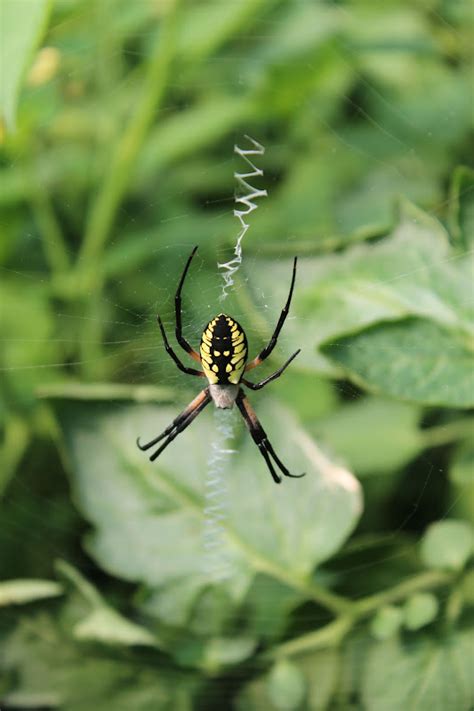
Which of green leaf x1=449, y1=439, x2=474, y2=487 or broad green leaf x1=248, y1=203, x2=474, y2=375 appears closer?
broad green leaf x1=248, y1=203, x2=474, y2=375

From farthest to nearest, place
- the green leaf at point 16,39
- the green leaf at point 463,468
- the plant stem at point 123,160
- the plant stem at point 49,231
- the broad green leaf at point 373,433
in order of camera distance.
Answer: the plant stem at point 49,231 → the plant stem at point 123,160 → the broad green leaf at point 373,433 → the green leaf at point 463,468 → the green leaf at point 16,39

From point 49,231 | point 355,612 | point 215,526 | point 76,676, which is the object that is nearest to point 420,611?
point 355,612

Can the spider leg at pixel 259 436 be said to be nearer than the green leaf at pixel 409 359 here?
No

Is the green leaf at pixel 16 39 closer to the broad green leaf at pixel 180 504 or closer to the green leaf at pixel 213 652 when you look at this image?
the broad green leaf at pixel 180 504

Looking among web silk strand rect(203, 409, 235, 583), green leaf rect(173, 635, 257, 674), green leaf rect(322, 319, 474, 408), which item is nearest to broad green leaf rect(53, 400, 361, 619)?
web silk strand rect(203, 409, 235, 583)

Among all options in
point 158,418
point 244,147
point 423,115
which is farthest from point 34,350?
point 423,115

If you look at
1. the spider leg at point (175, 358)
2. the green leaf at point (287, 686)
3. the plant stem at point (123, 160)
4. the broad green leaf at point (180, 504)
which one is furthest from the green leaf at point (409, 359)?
the plant stem at point (123, 160)

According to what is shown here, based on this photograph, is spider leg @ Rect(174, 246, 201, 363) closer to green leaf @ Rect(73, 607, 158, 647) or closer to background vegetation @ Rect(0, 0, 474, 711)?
background vegetation @ Rect(0, 0, 474, 711)
